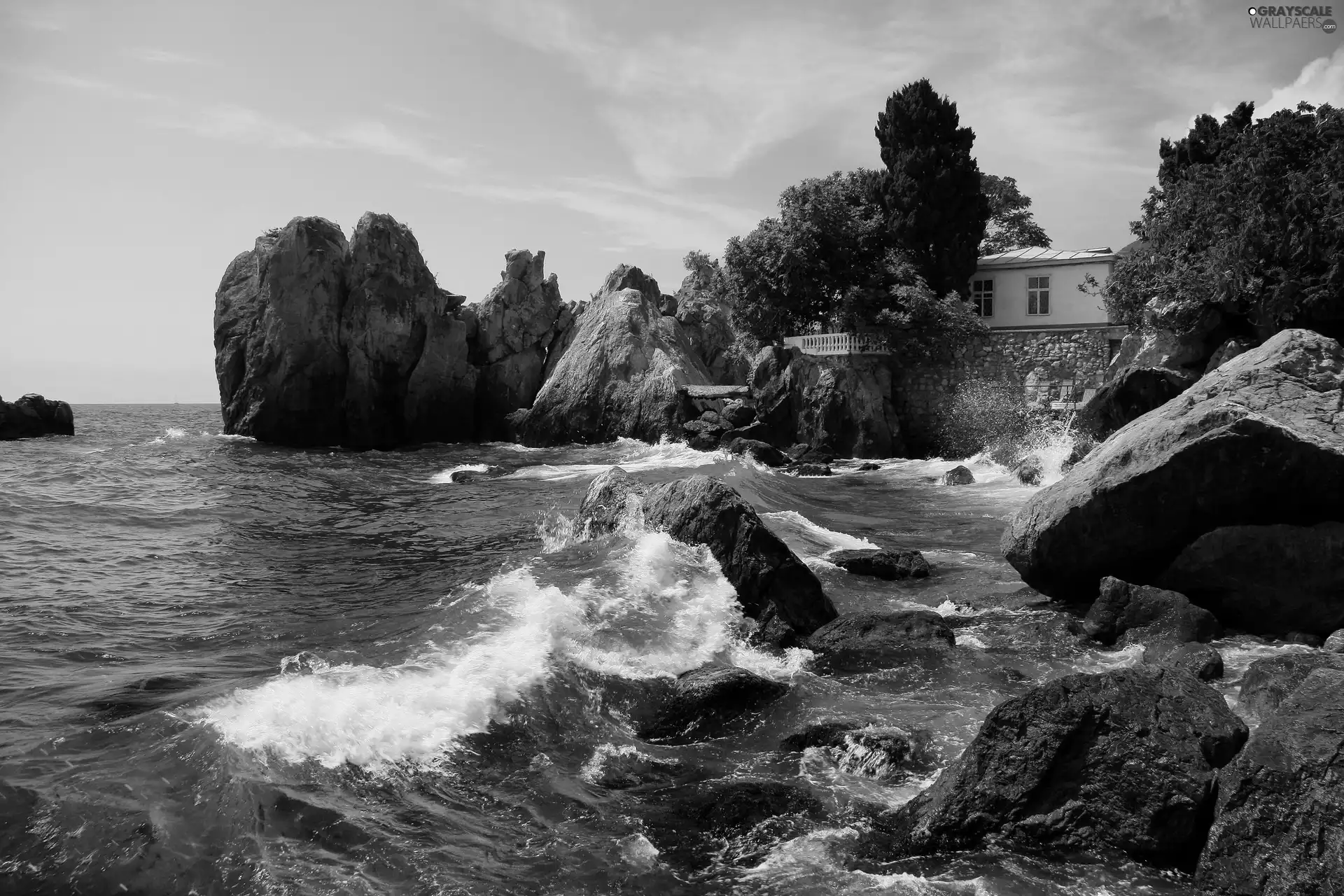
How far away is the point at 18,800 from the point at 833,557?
461 inches

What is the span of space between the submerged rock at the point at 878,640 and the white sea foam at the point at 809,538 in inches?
162

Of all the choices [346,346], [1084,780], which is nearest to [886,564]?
[1084,780]

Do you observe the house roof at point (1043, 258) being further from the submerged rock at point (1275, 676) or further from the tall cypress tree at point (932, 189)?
the submerged rock at point (1275, 676)

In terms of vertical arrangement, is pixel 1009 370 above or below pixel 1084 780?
above

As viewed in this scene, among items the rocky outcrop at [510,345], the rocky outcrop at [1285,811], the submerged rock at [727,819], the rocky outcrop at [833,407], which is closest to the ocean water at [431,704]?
the submerged rock at [727,819]

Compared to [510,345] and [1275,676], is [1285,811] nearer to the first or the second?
[1275,676]

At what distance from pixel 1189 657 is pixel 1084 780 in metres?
4.11

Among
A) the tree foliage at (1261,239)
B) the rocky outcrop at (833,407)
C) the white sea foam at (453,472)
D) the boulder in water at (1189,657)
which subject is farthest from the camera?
the rocky outcrop at (833,407)

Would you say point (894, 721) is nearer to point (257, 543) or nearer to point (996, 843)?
point (996, 843)

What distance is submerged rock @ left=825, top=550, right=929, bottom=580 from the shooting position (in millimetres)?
14680

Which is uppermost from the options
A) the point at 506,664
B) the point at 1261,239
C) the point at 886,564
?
the point at 1261,239

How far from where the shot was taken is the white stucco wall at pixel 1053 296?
128ft

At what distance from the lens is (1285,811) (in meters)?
5.80

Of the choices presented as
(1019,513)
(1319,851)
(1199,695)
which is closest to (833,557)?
(1019,513)
